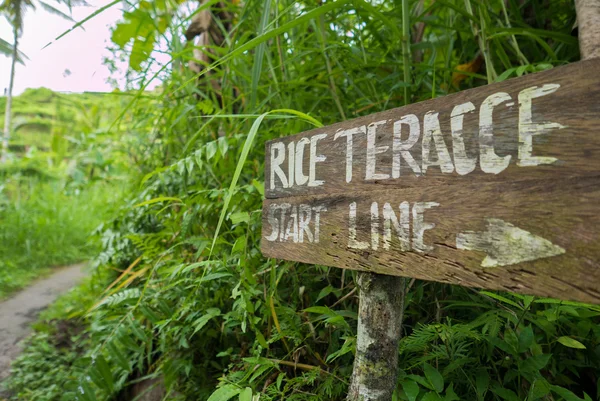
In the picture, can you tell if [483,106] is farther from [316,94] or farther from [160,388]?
[160,388]

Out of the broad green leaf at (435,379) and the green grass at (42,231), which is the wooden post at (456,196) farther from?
the green grass at (42,231)

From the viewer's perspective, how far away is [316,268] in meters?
1.04

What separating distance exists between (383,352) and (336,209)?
0.79 ft

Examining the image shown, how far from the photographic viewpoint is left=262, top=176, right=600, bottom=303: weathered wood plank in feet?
1.43

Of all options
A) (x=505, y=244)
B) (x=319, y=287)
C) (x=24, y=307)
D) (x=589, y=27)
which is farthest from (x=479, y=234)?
(x=24, y=307)

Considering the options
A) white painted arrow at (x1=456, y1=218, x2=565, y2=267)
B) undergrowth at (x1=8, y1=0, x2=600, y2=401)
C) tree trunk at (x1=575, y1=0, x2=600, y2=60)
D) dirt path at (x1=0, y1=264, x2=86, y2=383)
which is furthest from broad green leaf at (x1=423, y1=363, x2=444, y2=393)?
dirt path at (x1=0, y1=264, x2=86, y2=383)

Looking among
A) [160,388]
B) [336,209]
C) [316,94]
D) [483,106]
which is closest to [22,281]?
[160,388]

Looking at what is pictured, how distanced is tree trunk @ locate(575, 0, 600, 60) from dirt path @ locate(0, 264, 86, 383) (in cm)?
236

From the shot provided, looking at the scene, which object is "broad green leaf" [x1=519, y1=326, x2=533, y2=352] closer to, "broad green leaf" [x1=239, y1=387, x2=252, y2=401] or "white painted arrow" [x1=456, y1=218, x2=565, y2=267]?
"white painted arrow" [x1=456, y1=218, x2=565, y2=267]

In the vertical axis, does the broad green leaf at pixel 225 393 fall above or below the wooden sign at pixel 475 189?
below

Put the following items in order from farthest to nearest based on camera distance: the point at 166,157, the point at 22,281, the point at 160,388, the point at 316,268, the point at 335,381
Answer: the point at 22,281, the point at 166,157, the point at 160,388, the point at 316,268, the point at 335,381

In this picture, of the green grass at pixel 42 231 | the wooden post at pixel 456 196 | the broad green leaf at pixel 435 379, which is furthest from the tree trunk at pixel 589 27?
the green grass at pixel 42 231

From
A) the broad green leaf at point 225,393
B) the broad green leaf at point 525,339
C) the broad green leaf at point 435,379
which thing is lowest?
the broad green leaf at point 225,393

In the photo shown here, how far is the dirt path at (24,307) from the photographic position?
82.5 inches
